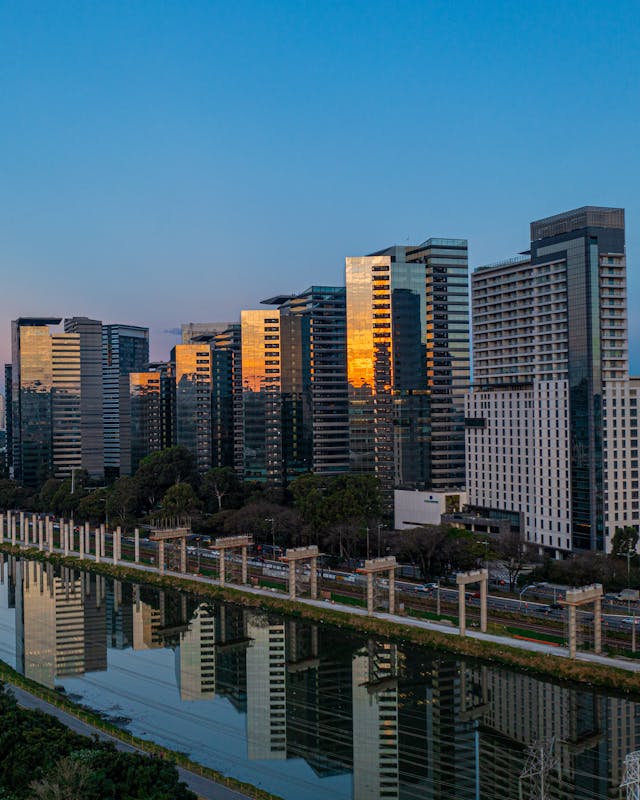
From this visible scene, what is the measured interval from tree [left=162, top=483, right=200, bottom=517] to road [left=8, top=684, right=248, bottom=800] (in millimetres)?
43992

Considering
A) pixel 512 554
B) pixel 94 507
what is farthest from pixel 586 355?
pixel 94 507

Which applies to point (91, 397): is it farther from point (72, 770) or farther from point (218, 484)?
point (72, 770)

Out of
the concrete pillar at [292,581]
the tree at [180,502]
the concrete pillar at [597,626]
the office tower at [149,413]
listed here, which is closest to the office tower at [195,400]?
the office tower at [149,413]

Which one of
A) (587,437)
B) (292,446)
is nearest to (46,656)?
(587,437)

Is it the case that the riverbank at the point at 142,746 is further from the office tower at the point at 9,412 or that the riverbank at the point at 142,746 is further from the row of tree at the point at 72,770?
the office tower at the point at 9,412

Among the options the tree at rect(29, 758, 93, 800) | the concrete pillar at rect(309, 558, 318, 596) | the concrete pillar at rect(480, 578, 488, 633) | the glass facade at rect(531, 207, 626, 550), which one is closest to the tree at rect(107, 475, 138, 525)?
the concrete pillar at rect(309, 558, 318, 596)

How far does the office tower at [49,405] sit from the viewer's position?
13425cm

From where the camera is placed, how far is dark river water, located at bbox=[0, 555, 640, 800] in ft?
95.5

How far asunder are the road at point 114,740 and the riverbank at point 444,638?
17.9 m

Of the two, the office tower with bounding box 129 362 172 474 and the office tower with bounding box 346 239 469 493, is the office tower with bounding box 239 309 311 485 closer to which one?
the office tower with bounding box 346 239 469 493

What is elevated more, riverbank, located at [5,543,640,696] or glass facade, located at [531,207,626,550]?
glass facade, located at [531,207,626,550]

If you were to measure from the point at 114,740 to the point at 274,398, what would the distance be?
7471cm

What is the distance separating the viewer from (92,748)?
26188 millimetres

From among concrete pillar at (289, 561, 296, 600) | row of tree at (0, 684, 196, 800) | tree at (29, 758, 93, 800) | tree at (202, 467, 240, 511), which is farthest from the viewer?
tree at (202, 467, 240, 511)
